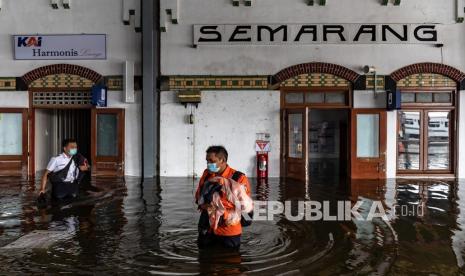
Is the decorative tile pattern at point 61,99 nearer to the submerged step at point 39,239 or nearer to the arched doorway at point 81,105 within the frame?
the arched doorway at point 81,105

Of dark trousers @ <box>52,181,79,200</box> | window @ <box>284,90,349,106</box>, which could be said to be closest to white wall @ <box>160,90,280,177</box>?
window @ <box>284,90,349,106</box>

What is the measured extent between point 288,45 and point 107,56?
15.1 ft

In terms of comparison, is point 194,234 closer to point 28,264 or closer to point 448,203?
point 28,264

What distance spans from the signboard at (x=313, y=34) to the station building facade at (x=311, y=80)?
0.08 ft

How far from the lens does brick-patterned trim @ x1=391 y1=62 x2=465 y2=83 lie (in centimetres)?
1238

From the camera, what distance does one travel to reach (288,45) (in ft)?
41.3

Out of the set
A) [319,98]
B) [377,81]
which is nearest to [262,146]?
[319,98]

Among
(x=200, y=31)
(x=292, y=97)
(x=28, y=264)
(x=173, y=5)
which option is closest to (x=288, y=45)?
(x=292, y=97)

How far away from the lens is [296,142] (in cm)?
1264

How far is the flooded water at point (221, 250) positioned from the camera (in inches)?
189

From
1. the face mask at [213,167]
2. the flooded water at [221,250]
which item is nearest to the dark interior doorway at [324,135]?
the flooded water at [221,250]

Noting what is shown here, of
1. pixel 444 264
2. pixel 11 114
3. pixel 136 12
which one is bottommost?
pixel 444 264

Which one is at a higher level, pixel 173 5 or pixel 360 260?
pixel 173 5

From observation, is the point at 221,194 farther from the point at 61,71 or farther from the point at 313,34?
the point at 61,71
